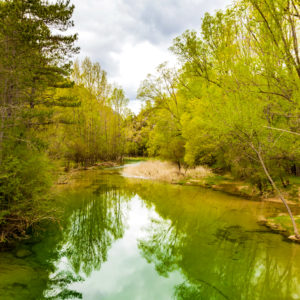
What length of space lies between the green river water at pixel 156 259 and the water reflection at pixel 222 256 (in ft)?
0.09

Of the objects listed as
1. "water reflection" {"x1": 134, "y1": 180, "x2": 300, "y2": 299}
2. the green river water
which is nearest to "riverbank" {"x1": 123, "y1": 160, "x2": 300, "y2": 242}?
the green river water

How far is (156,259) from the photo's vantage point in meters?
7.22

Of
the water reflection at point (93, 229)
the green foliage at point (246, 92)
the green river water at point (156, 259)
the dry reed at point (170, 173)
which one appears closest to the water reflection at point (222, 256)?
the green river water at point (156, 259)

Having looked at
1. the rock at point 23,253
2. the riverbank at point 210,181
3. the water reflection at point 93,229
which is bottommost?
the water reflection at point 93,229

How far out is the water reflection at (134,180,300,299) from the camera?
541cm

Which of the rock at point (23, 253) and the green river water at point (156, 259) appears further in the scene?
the rock at point (23, 253)

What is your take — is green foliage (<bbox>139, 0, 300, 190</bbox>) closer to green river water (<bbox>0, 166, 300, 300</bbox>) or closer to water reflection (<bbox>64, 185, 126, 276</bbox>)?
green river water (<bbox>0, 166, 300, 300</bbox>)

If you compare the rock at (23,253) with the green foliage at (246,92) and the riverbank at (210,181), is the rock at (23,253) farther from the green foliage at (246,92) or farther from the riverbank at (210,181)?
the riverbank at (210,181)

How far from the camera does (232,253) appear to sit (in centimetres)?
718

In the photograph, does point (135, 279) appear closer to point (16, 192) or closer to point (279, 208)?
point (16, 192)

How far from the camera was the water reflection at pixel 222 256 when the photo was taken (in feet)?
17.7

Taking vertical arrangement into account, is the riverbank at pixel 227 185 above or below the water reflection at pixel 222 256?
above

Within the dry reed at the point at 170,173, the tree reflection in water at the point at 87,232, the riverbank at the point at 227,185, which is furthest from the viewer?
the dry reed at the point at 170,173

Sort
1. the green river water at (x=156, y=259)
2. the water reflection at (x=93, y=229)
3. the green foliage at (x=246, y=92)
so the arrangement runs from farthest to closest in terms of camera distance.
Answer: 1. the green foliage at (x=246, y=92)
2. the water reflection at (x=93, y=229)
3. the green river water at (x=156, y=259)
